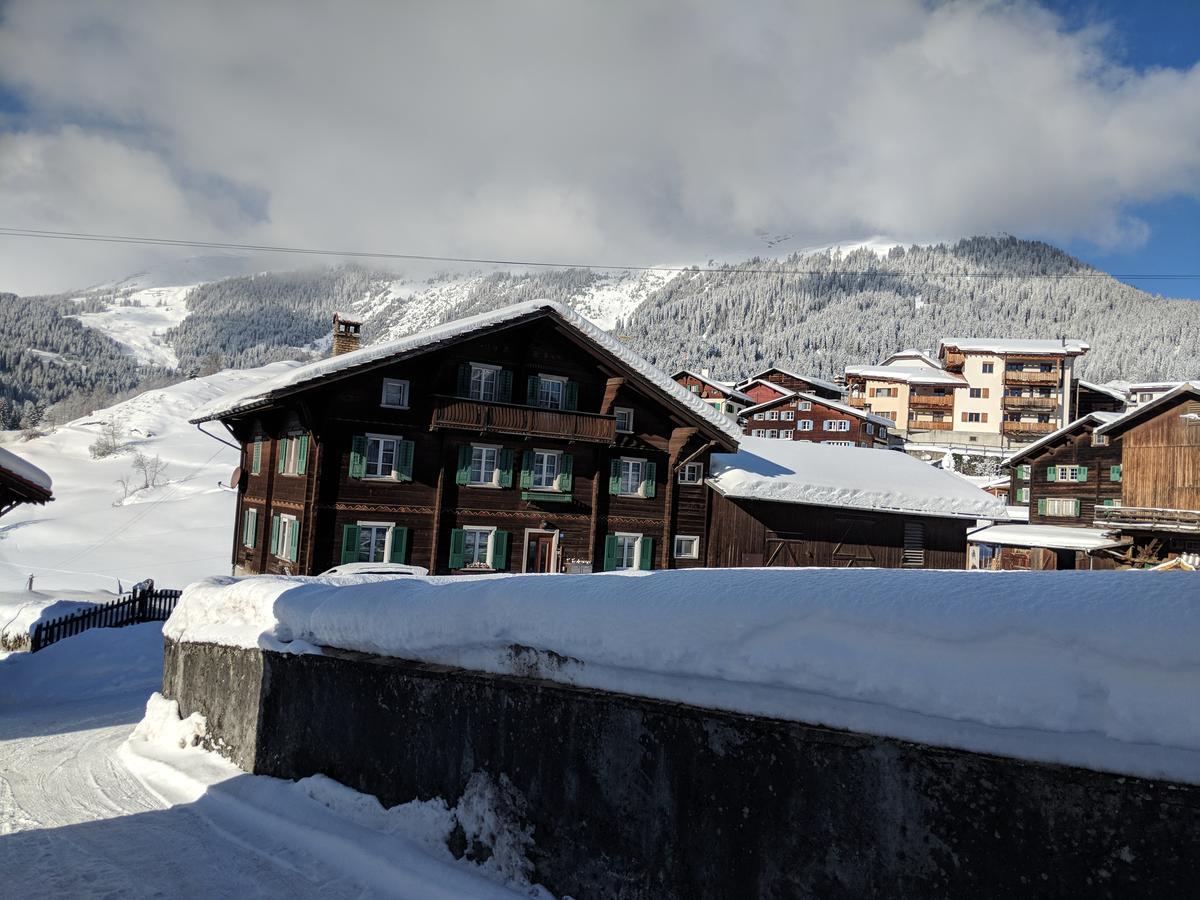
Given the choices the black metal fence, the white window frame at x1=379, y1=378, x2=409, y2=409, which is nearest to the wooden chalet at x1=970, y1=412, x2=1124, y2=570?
the white window frame at x1=379, y1=378, x2=409, y2=409

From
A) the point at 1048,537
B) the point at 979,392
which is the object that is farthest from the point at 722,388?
the point at 1048,537

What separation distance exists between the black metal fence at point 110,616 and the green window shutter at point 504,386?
1095cm

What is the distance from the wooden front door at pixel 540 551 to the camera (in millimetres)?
26812

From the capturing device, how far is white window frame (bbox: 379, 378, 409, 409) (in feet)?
80.7

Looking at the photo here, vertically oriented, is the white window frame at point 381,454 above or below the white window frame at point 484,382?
below

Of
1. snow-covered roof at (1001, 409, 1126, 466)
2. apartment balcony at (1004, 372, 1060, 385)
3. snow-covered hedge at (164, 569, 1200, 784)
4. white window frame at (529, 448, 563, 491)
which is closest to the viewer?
snow-covered hedge at (164, 569, 1200, 784)

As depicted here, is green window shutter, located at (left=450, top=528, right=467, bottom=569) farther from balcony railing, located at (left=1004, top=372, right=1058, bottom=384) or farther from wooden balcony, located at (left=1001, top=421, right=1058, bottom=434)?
balcony railing, located at (left=1004, top=372, right=1058, bottom=384)

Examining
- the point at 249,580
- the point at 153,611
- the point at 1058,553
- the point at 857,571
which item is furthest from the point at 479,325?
the point at 1058,553

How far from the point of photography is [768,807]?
4.36m

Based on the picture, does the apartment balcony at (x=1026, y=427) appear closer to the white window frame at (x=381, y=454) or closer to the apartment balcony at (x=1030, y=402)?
the apartment balcony at (x=1030, y=402)

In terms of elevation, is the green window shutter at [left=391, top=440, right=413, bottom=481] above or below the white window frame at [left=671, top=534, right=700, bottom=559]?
above

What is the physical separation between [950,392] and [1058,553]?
46.9 metres

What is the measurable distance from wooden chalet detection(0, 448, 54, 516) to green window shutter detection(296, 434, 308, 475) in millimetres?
7856

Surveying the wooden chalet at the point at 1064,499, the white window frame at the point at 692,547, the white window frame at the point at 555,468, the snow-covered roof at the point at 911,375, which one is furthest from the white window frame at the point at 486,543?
the snow-covered roof at the point at 911,375
